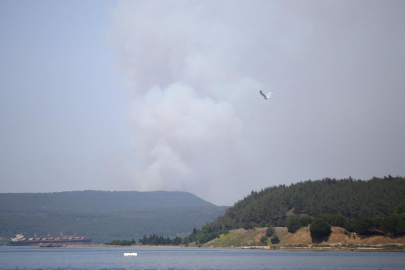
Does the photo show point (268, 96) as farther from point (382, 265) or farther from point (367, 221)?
point (367, 221)

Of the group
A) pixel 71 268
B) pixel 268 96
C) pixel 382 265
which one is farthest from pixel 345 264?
pixel 71 268

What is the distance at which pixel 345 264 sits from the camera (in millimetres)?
118875

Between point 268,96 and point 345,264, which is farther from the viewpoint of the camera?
point 345,264

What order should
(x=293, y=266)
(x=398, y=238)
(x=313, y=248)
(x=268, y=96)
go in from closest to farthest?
(x=268, y=96)
(x=293, y=266)
(x=398, y=238)
(x=313, y=248)

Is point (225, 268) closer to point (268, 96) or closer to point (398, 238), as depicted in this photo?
point (268, 96)

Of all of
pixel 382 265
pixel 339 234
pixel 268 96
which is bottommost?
pixel 382 265

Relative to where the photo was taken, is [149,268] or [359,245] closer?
[149,268]

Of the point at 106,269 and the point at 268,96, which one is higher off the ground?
the point at 268,96

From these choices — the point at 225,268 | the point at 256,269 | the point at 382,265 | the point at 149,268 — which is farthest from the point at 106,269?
the point at 382,265

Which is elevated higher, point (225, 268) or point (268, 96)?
point (268, 96)

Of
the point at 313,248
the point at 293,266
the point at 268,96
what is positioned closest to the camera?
the point at 268,96

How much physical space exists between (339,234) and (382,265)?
3408 inches

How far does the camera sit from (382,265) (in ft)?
371

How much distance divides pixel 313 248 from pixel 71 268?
10944 centimetres
